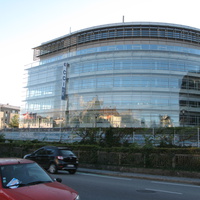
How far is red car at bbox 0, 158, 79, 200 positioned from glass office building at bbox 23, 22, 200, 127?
45.4 m

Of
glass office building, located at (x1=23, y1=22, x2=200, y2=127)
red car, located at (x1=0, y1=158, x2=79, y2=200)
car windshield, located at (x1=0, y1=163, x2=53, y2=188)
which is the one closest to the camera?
red car, located at (x1=0, y1=158, x2=79, y2=200)

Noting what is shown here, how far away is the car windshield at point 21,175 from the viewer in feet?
15.5

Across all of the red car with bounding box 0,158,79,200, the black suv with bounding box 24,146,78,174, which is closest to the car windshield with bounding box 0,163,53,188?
the red car with bounding box 0,158,79,200

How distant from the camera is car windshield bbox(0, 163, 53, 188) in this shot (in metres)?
4.72

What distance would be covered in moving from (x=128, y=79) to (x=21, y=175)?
4856cm

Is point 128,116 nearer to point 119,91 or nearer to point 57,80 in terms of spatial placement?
point 119,91

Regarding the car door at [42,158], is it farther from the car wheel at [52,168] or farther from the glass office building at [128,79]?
the glass office building at [128,79]

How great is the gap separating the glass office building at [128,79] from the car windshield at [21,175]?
4531cm

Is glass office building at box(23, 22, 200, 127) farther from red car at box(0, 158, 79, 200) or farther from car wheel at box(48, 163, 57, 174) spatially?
red car at box(0, 158, 79, 200)

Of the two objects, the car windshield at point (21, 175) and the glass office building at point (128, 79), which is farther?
the glass office building at point (128, 79)

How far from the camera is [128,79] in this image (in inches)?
2073

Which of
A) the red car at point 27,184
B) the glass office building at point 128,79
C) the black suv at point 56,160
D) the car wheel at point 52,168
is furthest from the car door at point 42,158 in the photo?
the glass office building at point 128,79

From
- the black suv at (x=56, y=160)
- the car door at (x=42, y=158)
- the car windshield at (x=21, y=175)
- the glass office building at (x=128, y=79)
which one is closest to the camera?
the car windshield at (x=21, y=175)

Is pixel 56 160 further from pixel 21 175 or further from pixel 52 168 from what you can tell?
pixel 21 175
